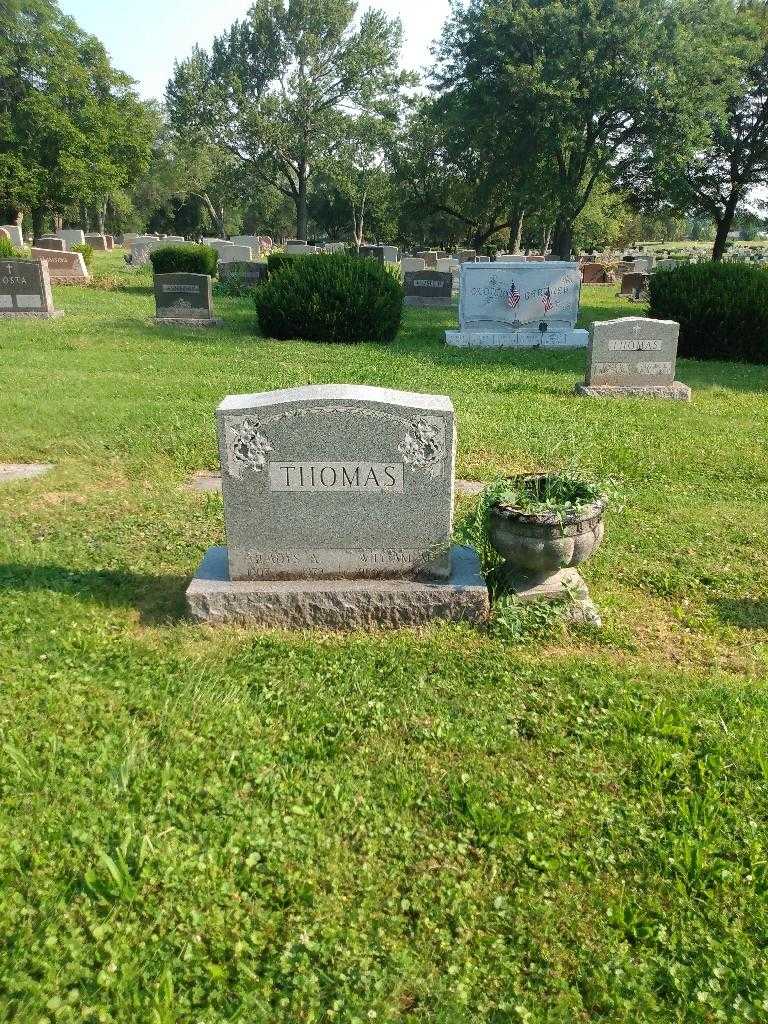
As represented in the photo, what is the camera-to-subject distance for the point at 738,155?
24922mm

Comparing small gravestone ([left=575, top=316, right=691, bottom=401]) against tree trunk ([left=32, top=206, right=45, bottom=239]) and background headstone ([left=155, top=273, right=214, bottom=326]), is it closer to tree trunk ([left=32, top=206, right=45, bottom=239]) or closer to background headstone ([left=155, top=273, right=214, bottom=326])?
background headstone ([left=155, top=273, right=214, bottom=326])

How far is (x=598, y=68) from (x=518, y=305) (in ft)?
37.1

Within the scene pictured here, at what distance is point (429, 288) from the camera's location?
21062 millimetres

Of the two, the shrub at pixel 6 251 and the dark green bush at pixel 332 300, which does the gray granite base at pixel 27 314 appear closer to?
the dark green bush at pixel 332 300

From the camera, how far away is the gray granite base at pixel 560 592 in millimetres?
4207

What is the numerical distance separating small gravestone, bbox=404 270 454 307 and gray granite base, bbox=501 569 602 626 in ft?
58.3

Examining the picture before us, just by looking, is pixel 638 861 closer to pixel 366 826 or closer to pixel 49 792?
pixel 366 826

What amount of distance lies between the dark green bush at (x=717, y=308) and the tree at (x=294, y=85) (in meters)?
34.4

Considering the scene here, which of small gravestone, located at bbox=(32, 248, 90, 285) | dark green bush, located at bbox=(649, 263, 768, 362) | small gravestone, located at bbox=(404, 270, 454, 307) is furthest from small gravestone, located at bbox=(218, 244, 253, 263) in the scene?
dark green bush, located at bbox=(649, 263, 768, 362)

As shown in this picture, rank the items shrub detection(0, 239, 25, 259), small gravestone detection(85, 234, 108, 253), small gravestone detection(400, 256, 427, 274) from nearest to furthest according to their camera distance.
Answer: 1. shrub detection(0, 239, 25, 259)
2. small gravestone detection(400, 256, 427, 274)
3. small gravestone detection(85, 234, 108, 253)

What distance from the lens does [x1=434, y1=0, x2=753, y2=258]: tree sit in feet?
68.4

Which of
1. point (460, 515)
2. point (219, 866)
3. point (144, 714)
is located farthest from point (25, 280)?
point (219, 866)

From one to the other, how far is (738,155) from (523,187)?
7493 mm

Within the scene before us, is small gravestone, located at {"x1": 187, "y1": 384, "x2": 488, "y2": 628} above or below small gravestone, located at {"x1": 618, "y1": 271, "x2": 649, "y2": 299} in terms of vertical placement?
below
